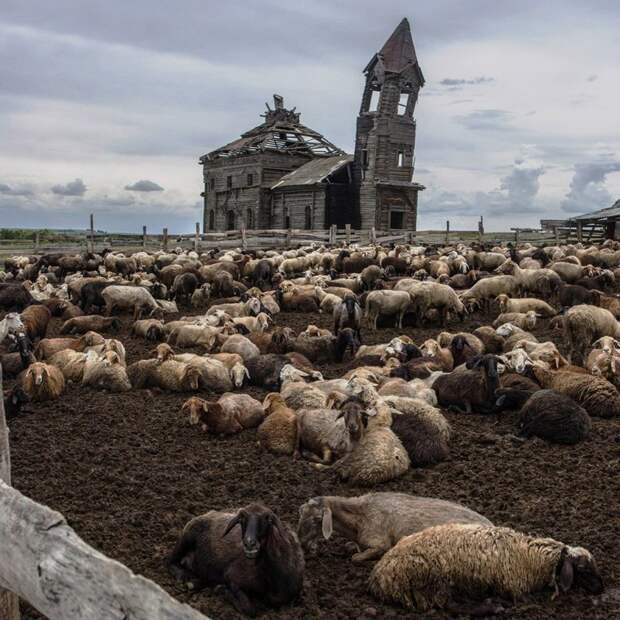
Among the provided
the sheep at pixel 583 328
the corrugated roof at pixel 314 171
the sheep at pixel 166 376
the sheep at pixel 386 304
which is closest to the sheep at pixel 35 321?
the sheep at pixel 166 376

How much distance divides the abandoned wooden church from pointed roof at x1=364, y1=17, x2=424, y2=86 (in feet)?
0.19

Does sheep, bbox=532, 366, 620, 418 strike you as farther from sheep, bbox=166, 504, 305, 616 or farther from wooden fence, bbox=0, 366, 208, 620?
wooden fence, bbox=0, 366, 208, 620

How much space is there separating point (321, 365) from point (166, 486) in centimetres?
609

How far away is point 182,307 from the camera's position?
1917 centimetres

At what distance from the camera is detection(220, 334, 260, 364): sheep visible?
38.6 ft

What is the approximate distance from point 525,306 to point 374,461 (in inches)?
424

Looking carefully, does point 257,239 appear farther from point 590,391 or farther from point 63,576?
point 63,576

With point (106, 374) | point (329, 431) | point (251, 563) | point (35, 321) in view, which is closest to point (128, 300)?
point (35, 321)

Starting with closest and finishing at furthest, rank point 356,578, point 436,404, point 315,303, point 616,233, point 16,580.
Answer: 1. point 16,580
2. point 356,578
3. point 436,404
4. point 315,303
5. point 616,233

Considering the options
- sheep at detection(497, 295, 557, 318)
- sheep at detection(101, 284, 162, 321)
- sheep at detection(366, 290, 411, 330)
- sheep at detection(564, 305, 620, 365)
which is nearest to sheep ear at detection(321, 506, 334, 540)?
sheep at detection(564, 305, 620, 365)

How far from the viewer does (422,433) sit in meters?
7.38

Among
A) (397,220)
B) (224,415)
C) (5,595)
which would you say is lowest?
(224,415)

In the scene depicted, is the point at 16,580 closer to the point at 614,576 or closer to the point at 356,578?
the point at 356,578

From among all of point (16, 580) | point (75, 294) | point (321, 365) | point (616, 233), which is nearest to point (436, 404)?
point (321, 365)
